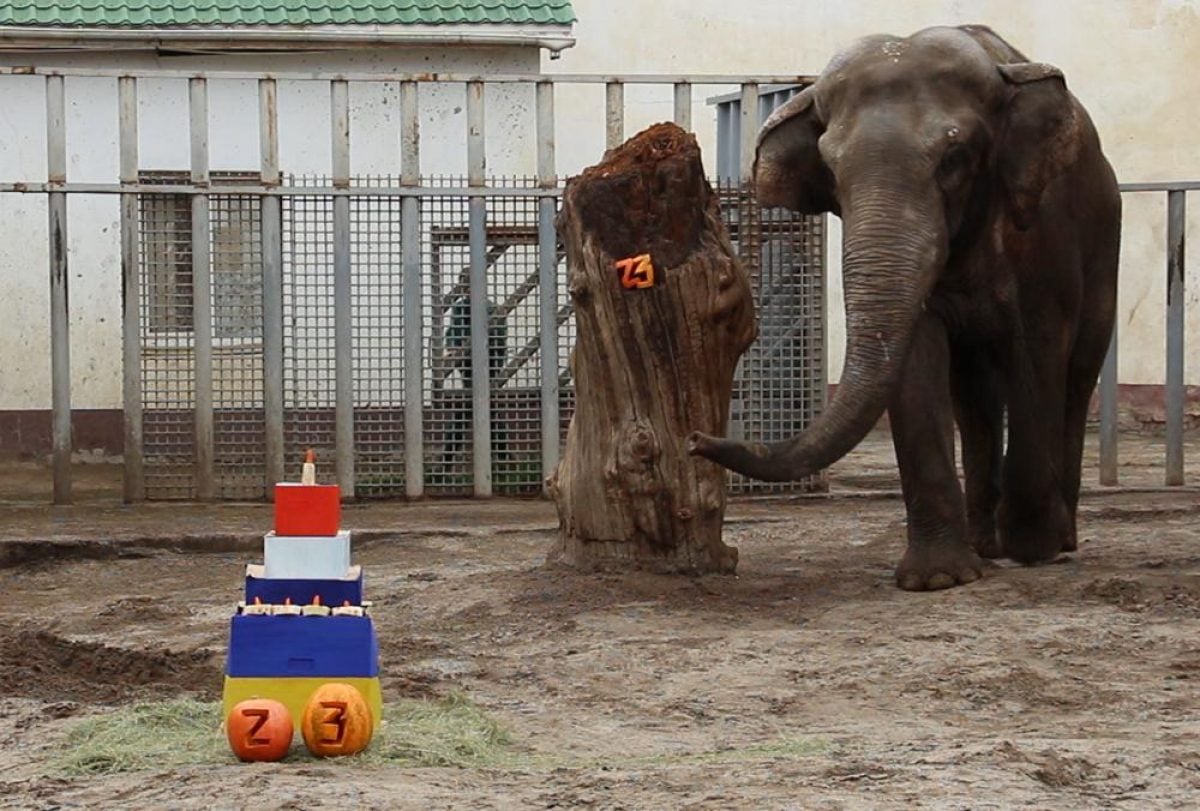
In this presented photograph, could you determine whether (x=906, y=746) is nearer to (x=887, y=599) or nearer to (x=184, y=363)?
(x=887, y=599)

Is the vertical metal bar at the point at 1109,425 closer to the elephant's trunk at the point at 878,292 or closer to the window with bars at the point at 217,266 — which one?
the window with bars at the point at 217,266

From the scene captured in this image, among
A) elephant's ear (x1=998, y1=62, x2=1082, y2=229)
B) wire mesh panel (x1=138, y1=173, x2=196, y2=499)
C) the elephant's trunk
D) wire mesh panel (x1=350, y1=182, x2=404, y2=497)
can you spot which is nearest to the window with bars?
wire mesh panel (x1=138, y1=173, x2=196, y2=499)

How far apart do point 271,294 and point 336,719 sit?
773cm

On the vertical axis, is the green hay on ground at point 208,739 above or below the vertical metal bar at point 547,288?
below

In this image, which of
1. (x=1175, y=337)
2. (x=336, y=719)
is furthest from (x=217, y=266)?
(x=336, y=719)

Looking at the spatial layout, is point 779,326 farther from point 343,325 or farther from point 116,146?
point 116,146

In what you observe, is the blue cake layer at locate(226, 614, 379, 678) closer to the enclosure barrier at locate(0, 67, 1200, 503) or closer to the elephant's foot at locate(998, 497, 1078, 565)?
the elephant's foot at locate(998, 497, 1078, 565)

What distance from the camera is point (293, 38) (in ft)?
53.3

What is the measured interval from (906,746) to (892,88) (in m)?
3.31

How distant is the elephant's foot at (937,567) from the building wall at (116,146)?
8.46 metres

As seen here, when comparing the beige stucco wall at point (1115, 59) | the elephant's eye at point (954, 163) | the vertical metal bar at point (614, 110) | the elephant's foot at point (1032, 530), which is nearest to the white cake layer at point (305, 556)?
the elephant's eye at point (954, 163)

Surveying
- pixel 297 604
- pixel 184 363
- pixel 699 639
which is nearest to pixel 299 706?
pixel 297 604

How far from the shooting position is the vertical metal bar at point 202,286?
12602 mm

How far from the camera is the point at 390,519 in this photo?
11.8 meters
